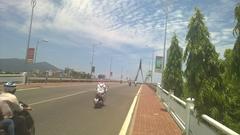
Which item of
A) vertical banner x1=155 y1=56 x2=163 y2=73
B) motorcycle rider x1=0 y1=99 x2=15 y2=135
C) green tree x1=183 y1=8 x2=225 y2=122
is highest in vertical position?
vertical banner x1=155 y1=56 x2=163 y2=73

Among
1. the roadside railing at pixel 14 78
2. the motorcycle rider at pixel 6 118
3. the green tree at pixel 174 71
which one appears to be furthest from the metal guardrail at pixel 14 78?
the motorcycle rider at pixel 6 118

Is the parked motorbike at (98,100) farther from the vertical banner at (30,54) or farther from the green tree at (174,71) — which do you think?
the vertical banner at (30,54)

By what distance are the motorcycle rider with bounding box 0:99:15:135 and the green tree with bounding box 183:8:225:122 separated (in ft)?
19.9

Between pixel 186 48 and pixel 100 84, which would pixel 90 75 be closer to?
pixel 100 84

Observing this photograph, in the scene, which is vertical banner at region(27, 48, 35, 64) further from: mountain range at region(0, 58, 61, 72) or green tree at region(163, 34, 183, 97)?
green tree at region(163, 34, 183, 97)

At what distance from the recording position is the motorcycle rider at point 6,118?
8.44 meters

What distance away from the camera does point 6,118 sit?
861 centimetres

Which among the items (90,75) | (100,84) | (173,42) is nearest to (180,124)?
(100,84)

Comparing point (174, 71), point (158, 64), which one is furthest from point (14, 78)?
point (174, 71)

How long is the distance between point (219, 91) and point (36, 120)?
6899mm

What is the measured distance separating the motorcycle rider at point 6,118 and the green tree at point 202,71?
6.05 metres

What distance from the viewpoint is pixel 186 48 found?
57.0 ft

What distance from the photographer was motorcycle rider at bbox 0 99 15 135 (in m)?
8.44

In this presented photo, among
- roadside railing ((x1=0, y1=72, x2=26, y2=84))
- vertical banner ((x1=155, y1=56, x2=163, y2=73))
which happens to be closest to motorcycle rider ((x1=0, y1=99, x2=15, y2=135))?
roadside railing ((x1=0, y1=72, x2=26, y2=84))
